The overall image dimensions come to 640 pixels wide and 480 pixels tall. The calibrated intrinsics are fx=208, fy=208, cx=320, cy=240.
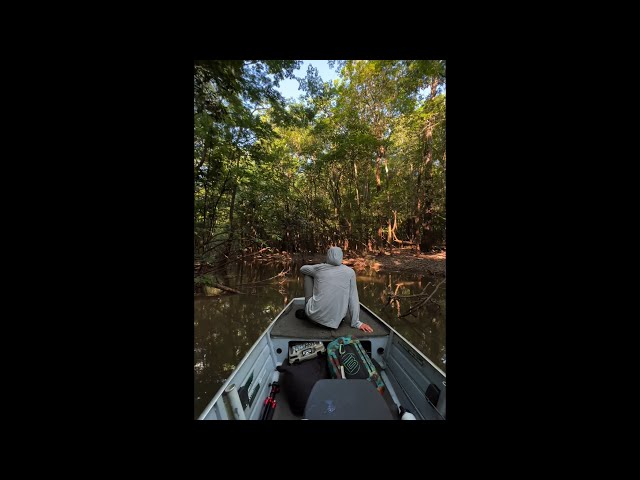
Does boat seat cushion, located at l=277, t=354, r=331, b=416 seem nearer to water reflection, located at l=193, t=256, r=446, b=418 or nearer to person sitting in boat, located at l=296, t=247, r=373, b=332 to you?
person sitting in boat, located at l=296, t=247, r=373, b=332

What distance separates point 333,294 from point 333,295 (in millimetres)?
12

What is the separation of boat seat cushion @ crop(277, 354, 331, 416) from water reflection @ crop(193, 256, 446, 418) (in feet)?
5.44

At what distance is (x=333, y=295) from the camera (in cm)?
257

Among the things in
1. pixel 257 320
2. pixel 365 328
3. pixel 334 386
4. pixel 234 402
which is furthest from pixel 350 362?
pixel 257 320

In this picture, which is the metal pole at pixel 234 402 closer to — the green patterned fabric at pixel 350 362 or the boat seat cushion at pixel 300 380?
the boat seat cushion at pixel 300 380

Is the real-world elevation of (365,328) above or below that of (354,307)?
below

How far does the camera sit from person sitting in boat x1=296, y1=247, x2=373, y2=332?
8.47 feet

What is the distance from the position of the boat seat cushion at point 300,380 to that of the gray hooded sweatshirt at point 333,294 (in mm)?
548

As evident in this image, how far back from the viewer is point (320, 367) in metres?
2.12

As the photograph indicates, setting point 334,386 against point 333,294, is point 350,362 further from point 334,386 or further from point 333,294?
point 333,294

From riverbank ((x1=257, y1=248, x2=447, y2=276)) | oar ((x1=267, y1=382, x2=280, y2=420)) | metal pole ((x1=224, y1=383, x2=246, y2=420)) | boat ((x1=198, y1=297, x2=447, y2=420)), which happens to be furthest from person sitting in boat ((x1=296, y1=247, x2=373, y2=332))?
riverbank ((x1=257, y1=248, x2=447, y2=276))

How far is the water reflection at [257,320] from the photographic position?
140 inches

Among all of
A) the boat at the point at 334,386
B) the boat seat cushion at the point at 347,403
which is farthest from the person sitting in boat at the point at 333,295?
the boat seat cushion at the point at 347,403
